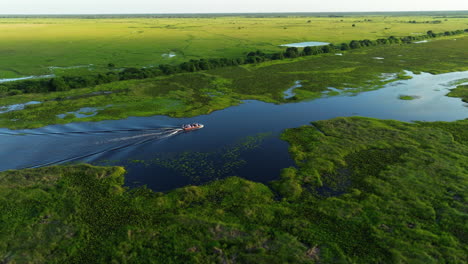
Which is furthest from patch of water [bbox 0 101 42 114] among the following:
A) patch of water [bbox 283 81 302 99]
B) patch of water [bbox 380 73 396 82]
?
patch of water [bbox 380 73 396 82]

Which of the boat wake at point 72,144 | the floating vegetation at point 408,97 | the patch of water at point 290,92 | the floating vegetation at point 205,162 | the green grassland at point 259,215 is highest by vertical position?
the patch of water at point 290,92

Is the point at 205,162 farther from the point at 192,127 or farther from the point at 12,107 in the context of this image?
the point at 12,107

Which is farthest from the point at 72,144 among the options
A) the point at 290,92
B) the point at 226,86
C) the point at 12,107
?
the point at 290,92

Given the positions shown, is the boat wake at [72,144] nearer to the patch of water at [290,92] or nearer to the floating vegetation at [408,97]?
the patch of water at [290,92]

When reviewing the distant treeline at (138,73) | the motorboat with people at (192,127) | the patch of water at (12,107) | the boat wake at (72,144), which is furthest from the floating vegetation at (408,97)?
the patch of water at (12,107)

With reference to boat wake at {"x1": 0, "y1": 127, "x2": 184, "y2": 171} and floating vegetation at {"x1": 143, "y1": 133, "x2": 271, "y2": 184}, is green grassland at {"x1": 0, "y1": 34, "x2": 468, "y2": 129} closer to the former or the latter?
boat wake at {"x1": 0, "y1": 127, "x2": 184, "y2": 171}

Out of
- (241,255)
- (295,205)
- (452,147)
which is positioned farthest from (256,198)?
(452,147)
